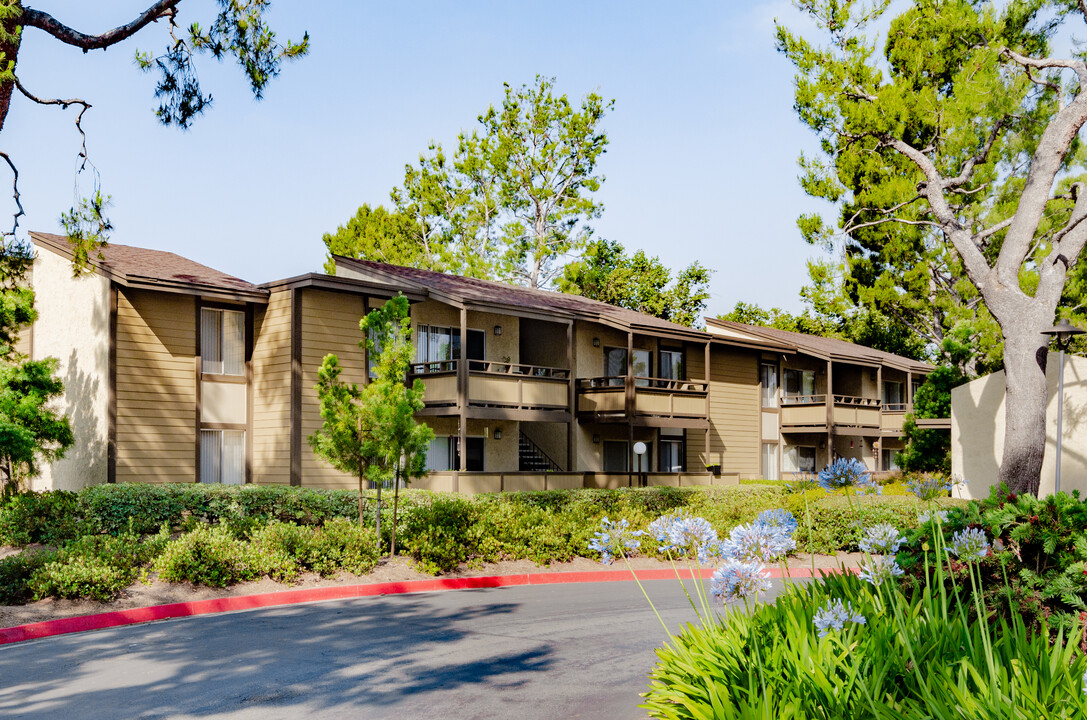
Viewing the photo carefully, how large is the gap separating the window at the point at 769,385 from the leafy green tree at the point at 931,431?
5.71 meters

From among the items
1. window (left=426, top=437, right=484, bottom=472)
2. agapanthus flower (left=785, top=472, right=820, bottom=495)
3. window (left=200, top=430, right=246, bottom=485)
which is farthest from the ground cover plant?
window (left=426, top=437, right=484, bottom=472)

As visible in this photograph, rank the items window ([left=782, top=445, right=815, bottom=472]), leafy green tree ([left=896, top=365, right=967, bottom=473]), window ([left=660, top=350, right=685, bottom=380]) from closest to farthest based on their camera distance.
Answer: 1. leafy green tree ([left=896, top=365, right=967, bottom=473])
2. window ([left=660, top=350, right=685, bottom=380])
3. window ([left=782, top=445, right=815, bottom=472])

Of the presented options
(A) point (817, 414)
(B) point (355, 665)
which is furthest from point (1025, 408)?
(A) point (817, 414)

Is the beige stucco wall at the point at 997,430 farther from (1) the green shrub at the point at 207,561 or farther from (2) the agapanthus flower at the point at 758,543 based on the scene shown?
(2) the agapanthus flower at the point at 758,543

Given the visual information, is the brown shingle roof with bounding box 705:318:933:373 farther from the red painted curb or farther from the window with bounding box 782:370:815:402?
the red painted curb

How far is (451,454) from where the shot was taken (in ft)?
91.6

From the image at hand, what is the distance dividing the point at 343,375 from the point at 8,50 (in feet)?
38.2

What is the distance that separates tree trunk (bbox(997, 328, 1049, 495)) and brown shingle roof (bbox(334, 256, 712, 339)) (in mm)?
12789

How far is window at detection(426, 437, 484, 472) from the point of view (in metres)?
27.4

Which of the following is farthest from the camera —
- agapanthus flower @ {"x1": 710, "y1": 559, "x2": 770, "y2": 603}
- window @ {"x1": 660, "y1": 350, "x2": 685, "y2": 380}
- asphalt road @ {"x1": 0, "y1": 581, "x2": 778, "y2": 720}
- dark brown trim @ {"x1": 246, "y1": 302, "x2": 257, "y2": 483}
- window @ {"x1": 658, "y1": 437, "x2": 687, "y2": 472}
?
window @ {"x1": 660, "y1": 350, "x2": 685, "y2": 380}

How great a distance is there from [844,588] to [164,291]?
769 inches

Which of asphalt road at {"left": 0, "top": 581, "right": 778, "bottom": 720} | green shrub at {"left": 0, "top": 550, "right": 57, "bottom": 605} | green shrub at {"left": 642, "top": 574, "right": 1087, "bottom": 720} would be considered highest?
green shrub at {"left": 642, "top": 574, "right": 1087, "bottom": 720}

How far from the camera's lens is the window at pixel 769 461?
3875cm

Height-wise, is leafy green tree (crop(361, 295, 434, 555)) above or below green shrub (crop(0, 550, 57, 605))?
above
